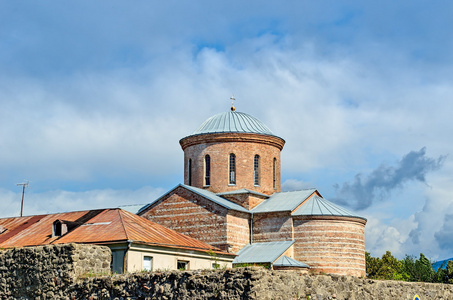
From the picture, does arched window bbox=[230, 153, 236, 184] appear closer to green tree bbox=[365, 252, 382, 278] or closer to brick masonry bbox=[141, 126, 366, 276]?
brick masonry bbox=[141, 126, 366, 276]

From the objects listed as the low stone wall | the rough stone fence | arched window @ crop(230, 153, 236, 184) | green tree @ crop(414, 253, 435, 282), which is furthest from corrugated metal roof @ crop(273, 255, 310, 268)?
green tree @ crop(414, 253, 435, 282)

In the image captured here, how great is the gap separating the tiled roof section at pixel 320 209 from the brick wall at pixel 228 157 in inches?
133

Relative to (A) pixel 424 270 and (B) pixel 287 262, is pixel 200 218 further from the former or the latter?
(A) pixel 424 270

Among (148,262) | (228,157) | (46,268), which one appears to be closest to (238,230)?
(228,157)

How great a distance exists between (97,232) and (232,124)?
1591 centimetres

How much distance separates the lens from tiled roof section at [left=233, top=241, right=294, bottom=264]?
28516mm

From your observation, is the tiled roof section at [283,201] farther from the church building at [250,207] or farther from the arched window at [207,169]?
the arched window at [207,169]

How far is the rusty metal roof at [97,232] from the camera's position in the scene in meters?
19.4

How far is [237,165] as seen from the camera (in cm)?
3372

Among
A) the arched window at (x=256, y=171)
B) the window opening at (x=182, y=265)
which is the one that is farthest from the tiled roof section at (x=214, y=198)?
the window opening at (x=182, y=265)

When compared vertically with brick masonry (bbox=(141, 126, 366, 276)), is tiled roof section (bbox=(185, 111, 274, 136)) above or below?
above

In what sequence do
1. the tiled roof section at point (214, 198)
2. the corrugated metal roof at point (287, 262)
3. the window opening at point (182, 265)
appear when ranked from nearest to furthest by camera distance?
the window opening at point (182, 265) → the corrugated metal roof at point (287, 262) → the tiled roof section at point (214, 198)

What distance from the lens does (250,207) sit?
3228cm

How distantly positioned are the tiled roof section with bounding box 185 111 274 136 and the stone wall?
23.0 meters
